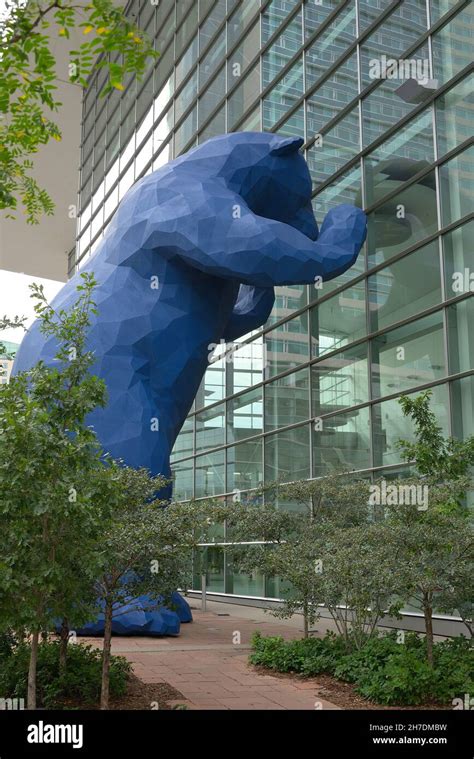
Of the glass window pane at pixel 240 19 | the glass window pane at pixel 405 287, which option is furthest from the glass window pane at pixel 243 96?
the glass window pane at pixel 405 287

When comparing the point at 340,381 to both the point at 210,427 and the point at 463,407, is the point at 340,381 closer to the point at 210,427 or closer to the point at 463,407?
the point at 463,407

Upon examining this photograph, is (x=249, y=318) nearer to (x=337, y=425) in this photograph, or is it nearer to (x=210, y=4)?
(x=337, y=425)

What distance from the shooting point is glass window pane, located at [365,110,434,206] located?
12.5 metres

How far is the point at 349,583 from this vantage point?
7.16m

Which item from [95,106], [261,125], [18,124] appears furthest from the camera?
[95,106]

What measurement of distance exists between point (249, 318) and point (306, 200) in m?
1.97

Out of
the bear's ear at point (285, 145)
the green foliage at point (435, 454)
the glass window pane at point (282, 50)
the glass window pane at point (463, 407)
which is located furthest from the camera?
the glass window pane at point (282, 50)

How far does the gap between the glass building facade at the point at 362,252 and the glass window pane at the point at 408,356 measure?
0.03 m

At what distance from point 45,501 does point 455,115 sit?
31.4 ft

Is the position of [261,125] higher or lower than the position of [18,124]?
higher

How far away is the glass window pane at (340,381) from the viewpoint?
13625 millimetres

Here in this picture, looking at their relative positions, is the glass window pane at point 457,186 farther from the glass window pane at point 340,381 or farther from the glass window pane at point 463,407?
the glass window pane at point 340,381

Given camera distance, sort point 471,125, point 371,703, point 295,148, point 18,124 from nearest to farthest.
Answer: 1. point 18,124
2. point 371,703
3. point 295,148
4. point 471,125

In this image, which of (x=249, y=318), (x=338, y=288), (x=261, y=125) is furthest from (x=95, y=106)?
(x=249, y=318)
